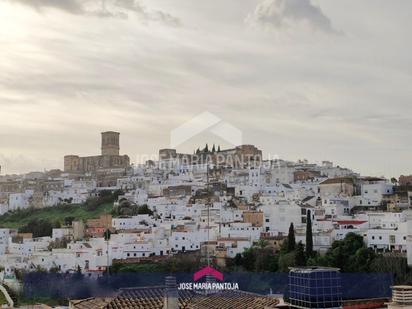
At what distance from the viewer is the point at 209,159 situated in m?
37.4

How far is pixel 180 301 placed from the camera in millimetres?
8297

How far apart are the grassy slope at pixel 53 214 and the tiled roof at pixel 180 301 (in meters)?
20.0

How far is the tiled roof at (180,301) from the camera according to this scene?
8156mm

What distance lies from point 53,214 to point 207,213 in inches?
425

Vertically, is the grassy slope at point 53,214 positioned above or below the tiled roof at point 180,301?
above

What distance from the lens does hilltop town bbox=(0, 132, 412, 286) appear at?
62.2ft

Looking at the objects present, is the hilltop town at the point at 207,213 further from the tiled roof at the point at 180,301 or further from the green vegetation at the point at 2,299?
the tiled roof at the point at 180,301

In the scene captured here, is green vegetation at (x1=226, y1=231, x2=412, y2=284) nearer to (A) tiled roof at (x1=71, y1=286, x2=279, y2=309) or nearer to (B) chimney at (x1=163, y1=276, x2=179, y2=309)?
(A) tiled roof at (x1=71, y1=286, x2=279, y2=309)

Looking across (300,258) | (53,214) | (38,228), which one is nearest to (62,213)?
(53,214)

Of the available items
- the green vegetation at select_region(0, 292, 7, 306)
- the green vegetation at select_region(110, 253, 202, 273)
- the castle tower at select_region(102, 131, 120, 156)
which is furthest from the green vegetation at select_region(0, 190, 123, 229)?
the castle tower at select_region(102, 131, 120, 156)

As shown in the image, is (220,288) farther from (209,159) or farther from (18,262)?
(209,159)

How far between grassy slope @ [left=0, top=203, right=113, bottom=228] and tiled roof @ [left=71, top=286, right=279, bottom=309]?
65.7ft

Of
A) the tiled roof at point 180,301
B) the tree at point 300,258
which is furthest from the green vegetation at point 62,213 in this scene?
the tiled roof at point 180,301

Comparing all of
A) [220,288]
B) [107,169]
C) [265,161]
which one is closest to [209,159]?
[265,161]
